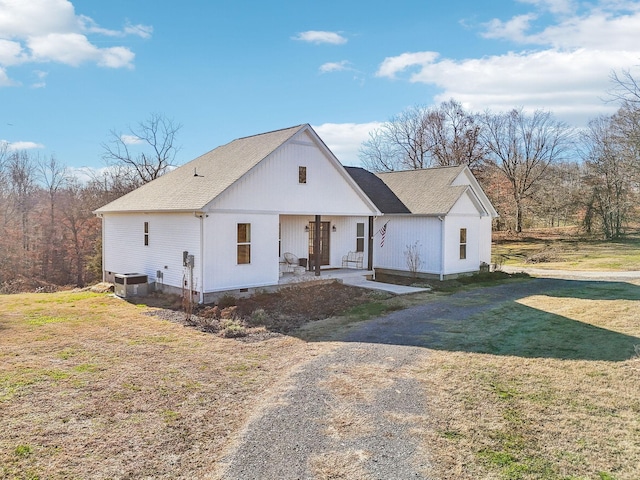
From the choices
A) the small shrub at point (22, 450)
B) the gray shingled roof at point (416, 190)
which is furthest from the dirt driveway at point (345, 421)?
the gray shingled roof at point (416, 190)

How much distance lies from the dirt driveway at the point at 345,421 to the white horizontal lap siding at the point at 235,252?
5.50 m

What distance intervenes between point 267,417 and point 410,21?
45.6 ft

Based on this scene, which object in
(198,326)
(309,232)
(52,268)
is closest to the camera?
(198,326)

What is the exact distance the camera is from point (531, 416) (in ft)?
20.0

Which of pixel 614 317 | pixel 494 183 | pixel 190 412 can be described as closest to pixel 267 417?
pixel 190 412

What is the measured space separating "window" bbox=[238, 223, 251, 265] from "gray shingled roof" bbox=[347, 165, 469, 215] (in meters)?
8.15

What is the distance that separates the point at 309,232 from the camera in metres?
19.0

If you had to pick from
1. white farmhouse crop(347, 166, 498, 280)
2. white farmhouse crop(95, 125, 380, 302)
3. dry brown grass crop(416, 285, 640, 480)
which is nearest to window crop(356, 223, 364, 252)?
white farmhouse crop(347, 166, 498, 280)

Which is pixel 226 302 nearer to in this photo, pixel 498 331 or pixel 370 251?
pixel 498 331

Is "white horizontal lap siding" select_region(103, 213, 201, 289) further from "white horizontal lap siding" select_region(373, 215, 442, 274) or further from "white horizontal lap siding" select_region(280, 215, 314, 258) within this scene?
"white horizontal lap siding" select_region(373, 215, 442, 274)

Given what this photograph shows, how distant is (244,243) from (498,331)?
793 centimetres

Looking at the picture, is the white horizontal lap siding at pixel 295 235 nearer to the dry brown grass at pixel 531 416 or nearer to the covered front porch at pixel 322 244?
the covered front porch at pixel 322 244

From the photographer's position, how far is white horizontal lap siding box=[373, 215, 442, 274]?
769 inches

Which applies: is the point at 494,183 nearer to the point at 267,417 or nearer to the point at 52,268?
the point at 52,268
